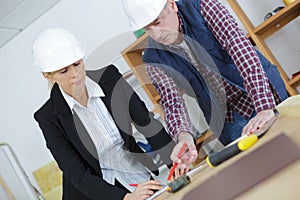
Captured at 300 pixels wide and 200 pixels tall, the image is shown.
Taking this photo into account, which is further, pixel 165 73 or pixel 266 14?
pixel 266 14

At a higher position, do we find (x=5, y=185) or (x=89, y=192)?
(x=5, y=185)

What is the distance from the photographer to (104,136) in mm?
1373

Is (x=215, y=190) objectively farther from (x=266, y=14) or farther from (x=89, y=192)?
(x=266, y=14)

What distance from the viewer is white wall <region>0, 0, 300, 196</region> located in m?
2.95

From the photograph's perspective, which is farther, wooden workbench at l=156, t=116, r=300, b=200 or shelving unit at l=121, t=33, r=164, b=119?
shelving unit at l=121, t=33, r=164, b=119

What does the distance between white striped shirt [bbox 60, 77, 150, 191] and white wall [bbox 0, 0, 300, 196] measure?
4.74 ft

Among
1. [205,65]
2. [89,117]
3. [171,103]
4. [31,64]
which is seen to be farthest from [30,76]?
[205,65]

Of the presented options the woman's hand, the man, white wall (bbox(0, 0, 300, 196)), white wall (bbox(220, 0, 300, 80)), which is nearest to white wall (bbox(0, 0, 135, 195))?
white wall (bbox(0, 0, 300, 196))

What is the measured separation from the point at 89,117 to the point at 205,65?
494mm

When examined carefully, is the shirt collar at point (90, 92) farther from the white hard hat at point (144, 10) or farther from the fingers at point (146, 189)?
the fingers at point (146, 189)

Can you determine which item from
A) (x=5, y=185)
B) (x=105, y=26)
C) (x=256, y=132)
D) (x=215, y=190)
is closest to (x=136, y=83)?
(x=105, y=26)

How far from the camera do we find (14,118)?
3365mm

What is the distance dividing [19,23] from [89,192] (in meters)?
2.36

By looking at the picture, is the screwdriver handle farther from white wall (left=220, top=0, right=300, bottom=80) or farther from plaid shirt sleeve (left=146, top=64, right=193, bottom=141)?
white wall (left=220, top=0, right=300, bottom=80)
